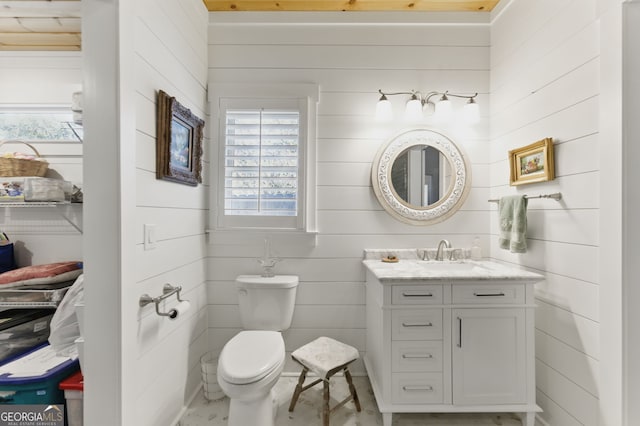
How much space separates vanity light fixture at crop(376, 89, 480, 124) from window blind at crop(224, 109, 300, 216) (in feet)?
2.17

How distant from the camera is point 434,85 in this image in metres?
2.25

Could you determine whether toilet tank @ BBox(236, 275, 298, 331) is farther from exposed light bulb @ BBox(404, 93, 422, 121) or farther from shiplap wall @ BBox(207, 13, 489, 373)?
exposed light bulb @ BBox(404, 93, 422, 121)

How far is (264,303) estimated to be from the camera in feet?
6.57

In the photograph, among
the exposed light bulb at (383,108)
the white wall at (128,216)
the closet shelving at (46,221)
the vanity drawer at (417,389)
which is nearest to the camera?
the white wall at (128,216)

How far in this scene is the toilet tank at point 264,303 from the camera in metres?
2.00

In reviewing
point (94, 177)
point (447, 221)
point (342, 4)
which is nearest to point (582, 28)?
point (447, 221)

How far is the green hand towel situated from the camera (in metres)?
1.76

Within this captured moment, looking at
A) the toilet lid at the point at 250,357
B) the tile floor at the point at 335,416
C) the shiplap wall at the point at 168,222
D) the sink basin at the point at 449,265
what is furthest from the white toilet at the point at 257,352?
the sink basin at the point at 449,265

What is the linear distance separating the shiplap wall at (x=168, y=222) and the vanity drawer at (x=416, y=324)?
4.21 feet

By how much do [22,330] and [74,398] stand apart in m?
0.73

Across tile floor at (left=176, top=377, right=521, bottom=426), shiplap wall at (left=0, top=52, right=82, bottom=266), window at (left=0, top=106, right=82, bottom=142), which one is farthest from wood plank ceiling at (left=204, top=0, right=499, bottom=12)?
tile floor at (left=176, top=377, right=521, bottom=426)

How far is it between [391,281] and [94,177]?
1.51 metres

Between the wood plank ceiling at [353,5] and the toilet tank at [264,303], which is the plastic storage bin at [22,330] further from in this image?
the wood plank ceiling at [353,5]

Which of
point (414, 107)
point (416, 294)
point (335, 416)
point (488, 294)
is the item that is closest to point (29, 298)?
point (335, 416)
